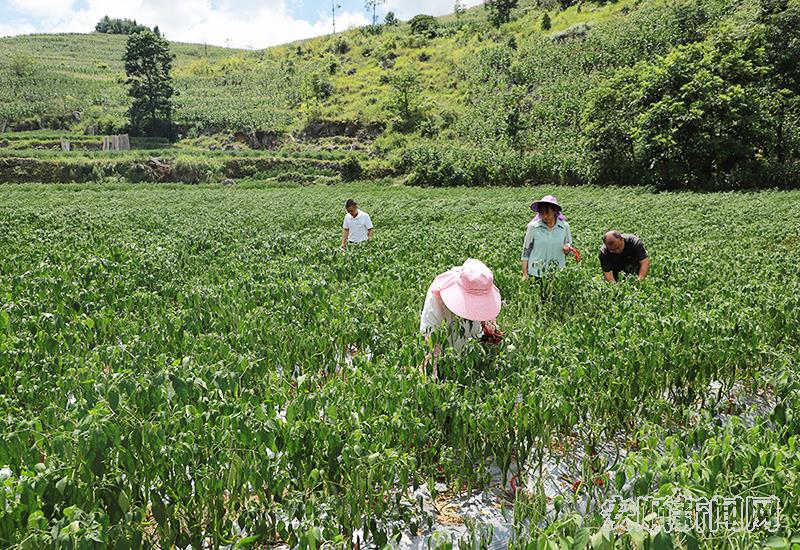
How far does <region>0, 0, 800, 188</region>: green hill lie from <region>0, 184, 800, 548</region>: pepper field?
25.1m

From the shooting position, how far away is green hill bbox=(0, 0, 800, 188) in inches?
1216

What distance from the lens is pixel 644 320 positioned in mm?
5590

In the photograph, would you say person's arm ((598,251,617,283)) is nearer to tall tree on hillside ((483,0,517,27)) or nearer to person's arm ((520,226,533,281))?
person's arm ((520,226,533,281))

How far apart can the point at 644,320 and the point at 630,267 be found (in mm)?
2846

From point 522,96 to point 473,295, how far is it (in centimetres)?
5709

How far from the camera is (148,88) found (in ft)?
245

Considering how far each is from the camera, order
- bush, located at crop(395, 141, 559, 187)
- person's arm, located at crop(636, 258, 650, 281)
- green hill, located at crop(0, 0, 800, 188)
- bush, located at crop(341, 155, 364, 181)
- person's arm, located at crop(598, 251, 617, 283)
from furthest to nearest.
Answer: bush, located at crop(341, 155, 364, 181)
bush, located at crop(395, 141, 559, 187)
green hill, located at crop(0, 0, 800, 188)
person's arm, located at crop(598, 251, 617, 283)
person's arm, located at crop(636, 258, 650, 281)

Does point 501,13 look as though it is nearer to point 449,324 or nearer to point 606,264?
point 606,264

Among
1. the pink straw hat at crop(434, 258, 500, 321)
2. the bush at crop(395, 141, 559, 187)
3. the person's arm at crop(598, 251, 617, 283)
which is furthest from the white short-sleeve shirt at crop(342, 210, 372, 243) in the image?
the bush at crop(395, 141, 559, 187)

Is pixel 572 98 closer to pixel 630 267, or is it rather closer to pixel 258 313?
pixel 630 267

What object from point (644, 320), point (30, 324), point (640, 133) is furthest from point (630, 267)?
point (640, 133)

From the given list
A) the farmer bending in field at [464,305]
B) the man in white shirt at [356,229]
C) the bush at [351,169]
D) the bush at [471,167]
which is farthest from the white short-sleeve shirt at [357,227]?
the bush at [351,169]

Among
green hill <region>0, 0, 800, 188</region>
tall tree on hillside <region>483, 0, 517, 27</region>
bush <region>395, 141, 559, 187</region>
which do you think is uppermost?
tall tree on hillside <region>483, 0, 517, 27</region>

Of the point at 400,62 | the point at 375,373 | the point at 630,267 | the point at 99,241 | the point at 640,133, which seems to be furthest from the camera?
the point at 400,62
